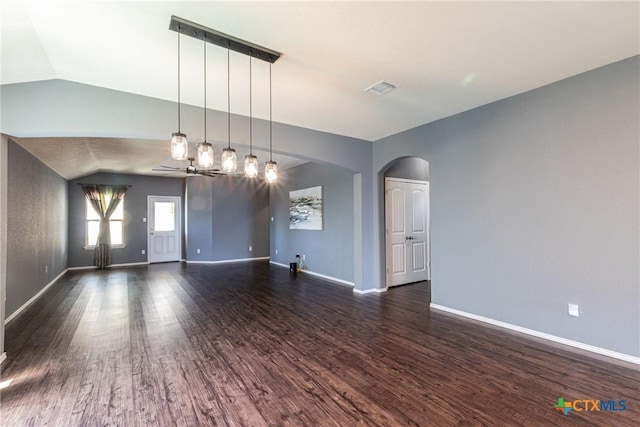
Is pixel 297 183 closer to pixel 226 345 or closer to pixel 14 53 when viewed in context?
pixel 226 345

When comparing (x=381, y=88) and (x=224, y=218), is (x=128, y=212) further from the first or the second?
(x=381, y=88)

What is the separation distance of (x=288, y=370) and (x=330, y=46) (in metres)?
2.81

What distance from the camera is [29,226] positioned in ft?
15.7

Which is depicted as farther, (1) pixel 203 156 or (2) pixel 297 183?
(2) pixel 297 183

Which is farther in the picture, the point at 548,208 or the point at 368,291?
the point at 368,291

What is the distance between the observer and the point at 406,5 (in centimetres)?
195

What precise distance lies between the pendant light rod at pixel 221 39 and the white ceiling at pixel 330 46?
46 mm

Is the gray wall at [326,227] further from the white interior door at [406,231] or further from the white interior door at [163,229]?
the white interior door at [163,229]

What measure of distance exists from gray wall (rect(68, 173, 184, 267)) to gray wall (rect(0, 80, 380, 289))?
6.43 metres

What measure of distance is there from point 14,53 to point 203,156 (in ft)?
5.78

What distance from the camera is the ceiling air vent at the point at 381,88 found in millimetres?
3104

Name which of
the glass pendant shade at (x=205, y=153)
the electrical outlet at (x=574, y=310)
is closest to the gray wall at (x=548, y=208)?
the electrical outlet at (x=574, y=310)

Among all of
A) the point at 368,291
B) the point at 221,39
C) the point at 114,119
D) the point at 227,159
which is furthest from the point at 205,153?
the point at 368,291

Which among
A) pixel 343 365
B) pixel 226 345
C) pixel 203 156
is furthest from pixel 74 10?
pixel 343 365
